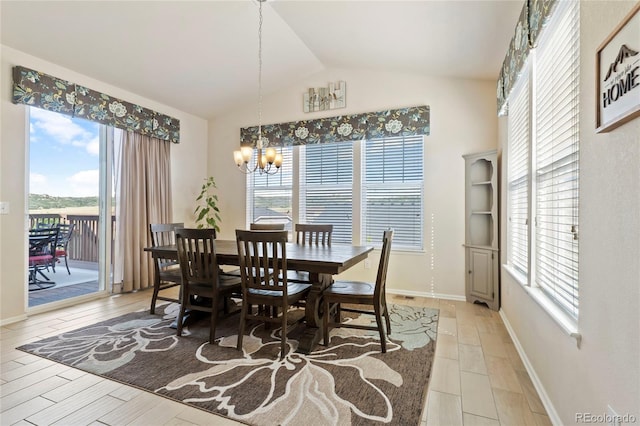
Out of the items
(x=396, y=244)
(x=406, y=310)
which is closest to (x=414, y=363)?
(x=406, y=310)

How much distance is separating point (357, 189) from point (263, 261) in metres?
2.42

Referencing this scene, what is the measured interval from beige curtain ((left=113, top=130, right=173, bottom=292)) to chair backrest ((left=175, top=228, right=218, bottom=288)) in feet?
6.45

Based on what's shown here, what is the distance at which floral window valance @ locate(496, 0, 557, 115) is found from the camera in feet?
5.83

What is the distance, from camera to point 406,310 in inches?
138

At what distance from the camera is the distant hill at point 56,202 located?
342 cm

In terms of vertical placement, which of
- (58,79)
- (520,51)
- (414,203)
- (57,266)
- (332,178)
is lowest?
(57,266)

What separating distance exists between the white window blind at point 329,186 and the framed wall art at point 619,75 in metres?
3.40

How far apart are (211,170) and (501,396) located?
5.14 m

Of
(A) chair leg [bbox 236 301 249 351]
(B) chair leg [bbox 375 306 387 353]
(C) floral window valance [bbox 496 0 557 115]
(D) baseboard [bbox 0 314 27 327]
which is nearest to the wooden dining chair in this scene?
(A) chair leg [bbox 236 301 249 351]

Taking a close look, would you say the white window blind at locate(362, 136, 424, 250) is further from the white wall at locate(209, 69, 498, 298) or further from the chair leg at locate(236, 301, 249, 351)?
the chair leg at locate(236, 301, 249, 351)

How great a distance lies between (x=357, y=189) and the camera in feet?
14.7

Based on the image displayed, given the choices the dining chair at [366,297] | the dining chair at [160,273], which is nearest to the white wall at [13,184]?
the dining chair at [160,273]

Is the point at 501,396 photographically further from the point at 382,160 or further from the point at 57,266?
the point at 57,266

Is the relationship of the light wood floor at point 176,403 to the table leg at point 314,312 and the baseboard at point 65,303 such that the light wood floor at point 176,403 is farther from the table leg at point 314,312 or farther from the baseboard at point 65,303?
the table leg at point 314,312
